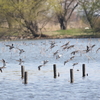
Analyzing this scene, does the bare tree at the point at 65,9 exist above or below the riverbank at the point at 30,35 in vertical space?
above

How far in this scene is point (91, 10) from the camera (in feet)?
226

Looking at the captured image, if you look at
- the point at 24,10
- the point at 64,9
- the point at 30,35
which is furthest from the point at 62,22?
the point at 24,10

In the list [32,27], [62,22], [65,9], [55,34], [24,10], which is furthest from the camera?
[62,22]

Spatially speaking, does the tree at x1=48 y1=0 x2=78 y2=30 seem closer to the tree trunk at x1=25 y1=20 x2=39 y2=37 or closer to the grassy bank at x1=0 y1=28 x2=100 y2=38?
the grassy bank at x1=0 y1=28 x2=100 y2=38

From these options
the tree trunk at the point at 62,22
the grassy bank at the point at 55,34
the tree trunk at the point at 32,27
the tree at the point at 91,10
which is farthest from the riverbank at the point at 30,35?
the tree trunk at the point at 62,22

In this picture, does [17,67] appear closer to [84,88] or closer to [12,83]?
[12,83]

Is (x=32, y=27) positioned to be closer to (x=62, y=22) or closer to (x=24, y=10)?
(x=24, y=10)

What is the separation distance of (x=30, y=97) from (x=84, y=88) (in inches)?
136

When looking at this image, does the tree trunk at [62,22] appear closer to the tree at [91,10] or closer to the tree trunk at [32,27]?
the tree at [91,10]

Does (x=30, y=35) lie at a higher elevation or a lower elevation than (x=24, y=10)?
lower

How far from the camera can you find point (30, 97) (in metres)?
20.0

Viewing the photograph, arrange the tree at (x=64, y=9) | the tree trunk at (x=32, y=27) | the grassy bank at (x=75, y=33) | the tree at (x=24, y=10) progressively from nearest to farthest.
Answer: the tree at (x=24, y=10), the tree trunk at (x=32, y=27), the grassy bank at (x=75, y=33), the tree at (x=64, y=9)

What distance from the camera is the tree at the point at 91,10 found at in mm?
66000

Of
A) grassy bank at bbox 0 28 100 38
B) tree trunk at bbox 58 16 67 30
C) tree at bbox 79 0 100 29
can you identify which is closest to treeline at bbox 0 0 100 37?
tree at bbox 79 0 100 29
